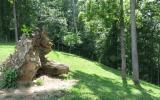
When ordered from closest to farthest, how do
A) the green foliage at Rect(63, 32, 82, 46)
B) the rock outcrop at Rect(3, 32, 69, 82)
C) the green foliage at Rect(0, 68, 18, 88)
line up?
the green foliage at Rect(0, 68, 18, 88) < the rock outcrop at Rect(3, 32, 69, 82) < the green foliage at Rect(63, 32, 82, 46)

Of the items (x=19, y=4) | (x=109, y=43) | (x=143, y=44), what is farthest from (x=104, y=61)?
(x=19, y=4)

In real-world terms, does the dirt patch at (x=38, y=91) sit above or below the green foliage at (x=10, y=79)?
below

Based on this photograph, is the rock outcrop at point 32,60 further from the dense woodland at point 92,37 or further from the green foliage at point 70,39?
the green foliage at point 70,39

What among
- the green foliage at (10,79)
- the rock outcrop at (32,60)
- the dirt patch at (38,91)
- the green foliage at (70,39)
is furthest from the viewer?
the green foliage at (70,39)

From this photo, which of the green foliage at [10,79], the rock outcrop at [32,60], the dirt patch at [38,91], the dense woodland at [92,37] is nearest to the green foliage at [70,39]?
the dense woodland at [92,37]

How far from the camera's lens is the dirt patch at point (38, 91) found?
40.1 ft

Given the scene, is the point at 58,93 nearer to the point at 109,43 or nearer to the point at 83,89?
the point at 83,89

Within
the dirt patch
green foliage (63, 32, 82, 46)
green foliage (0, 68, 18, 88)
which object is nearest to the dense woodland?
green foliage (63, 32, 82, 46)

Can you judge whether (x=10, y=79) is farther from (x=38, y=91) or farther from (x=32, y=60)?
(x=38, y=91)

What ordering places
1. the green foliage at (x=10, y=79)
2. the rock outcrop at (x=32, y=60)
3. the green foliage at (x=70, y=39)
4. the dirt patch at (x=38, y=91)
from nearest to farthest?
the dirt patch at (x=38, y=91), the green foliage at (x=10, y=79), the rock outcrop at (x=32, y=60), the green foliage at (x=70, y=39)

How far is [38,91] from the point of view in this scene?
42.4 ft

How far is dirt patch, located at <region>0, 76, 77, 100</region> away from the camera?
12234 mm

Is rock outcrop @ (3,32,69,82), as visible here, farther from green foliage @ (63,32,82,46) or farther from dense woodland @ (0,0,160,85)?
green foliage @ (63,32,82,46)

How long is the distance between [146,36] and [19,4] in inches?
704
